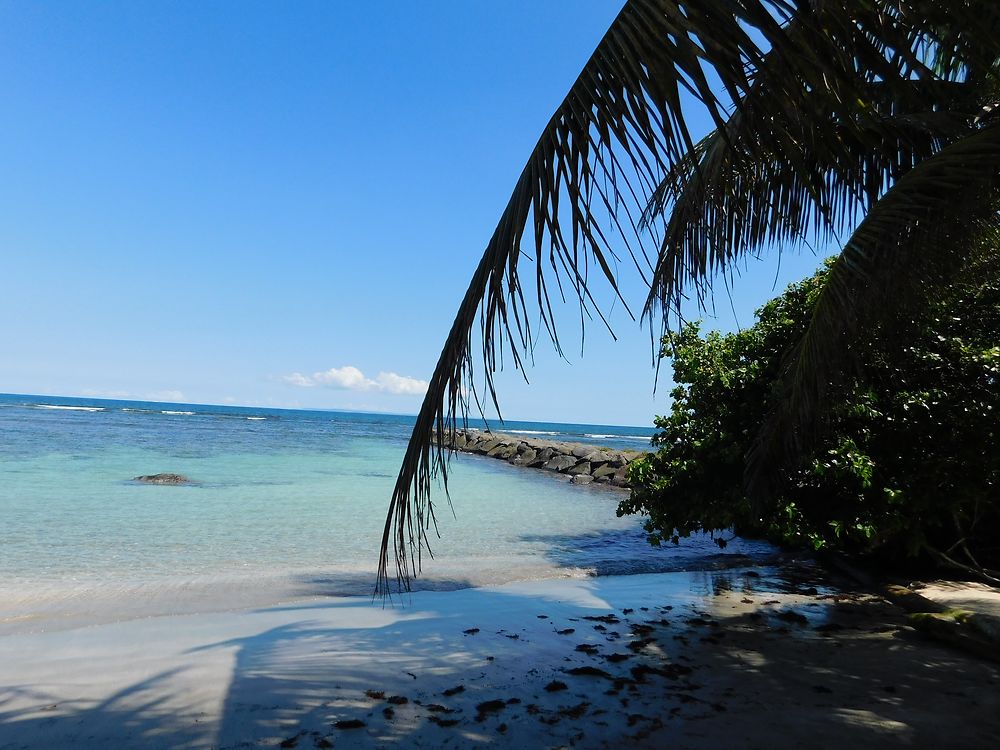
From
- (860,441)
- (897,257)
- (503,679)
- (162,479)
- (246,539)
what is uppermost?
(897,257)

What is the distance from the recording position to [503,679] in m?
4.26

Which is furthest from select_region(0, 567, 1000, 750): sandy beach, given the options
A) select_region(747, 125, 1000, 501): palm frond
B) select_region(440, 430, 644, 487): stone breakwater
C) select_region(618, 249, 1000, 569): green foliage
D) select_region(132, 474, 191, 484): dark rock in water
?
select_region(440, 430, 644, 487): stone breakwater

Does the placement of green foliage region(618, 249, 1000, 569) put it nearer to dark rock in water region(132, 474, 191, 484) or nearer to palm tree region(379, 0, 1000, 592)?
palm tree region(379, 0, 1000, 592)

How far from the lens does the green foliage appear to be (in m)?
6.23

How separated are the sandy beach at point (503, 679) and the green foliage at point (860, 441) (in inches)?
38.4

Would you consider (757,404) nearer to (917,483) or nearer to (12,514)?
(917,483)

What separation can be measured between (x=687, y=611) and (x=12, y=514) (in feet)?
34.2

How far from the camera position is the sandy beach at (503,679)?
3.43 m

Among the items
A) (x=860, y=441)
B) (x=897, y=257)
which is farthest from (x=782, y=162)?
(x=860, y=441)

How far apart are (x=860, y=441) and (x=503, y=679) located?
4686 millimetres

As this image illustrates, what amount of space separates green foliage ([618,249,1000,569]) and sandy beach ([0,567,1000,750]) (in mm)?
977

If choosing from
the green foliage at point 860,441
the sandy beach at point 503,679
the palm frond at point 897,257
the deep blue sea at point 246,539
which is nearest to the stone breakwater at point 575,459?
the deep blue sea at point 246,539

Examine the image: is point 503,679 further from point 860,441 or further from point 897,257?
point 860,441

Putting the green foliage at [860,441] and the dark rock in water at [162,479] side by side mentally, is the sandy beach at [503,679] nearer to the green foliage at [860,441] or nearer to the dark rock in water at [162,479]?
the green foliage at [860,441]
